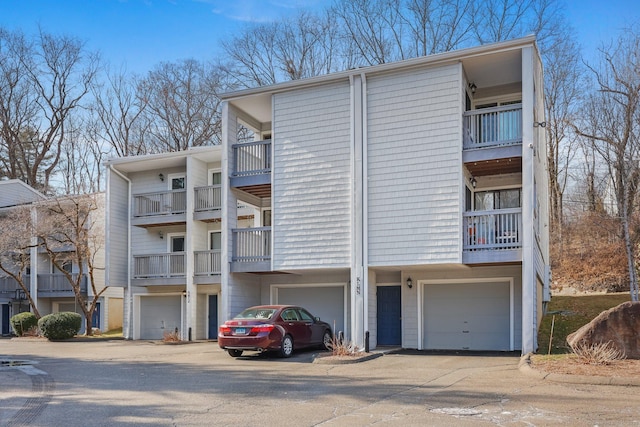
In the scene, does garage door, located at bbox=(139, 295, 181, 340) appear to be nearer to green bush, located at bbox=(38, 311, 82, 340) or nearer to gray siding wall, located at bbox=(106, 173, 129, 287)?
gray siding wall, located at bbox=(106, 173, 129, 287)

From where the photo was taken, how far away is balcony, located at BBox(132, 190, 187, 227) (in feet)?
84.8

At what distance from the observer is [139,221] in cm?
2678

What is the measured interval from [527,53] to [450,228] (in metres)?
5.07

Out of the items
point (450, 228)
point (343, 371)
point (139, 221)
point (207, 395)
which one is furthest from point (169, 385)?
point (139, 221)

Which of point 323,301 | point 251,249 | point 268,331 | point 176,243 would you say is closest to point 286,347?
point 268,331

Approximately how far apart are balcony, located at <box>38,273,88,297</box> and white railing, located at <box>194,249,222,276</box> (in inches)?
378

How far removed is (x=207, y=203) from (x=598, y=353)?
642 inches

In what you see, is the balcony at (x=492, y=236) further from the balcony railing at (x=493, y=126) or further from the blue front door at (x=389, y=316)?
the blue front door at (x=389, y=316)

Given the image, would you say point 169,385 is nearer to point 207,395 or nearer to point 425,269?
point 207,395

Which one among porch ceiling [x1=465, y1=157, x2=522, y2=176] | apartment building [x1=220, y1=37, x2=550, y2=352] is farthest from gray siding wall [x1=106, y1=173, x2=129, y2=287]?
porch ceiling [x1=465, y1=157, x2=522, y2=176]

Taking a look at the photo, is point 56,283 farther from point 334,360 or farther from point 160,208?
point 334,360

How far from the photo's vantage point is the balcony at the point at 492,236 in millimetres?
17109

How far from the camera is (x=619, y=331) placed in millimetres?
13609

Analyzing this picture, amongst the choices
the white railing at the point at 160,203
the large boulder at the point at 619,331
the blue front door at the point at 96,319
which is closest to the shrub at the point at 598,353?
the large boulder at the point at 619,331
